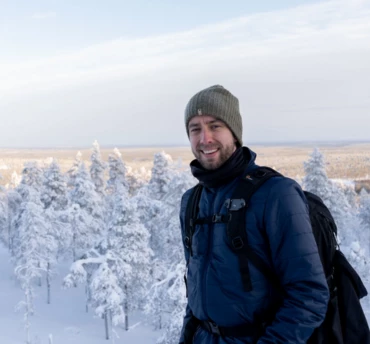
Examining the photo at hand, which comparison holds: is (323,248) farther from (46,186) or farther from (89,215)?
(46,186)

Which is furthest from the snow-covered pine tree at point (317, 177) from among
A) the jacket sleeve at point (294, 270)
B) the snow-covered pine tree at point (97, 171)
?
the jacket sleeve at point (294, 270)

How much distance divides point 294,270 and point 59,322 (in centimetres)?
3739

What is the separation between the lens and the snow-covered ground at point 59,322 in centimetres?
3222

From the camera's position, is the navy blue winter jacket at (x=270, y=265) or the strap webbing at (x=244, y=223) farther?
the strap webbing at (x=244, y=223)

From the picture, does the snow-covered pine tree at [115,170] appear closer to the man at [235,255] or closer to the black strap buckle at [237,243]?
the man at [235,255]

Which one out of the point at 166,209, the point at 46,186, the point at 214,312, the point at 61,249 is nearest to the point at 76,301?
the point at 61,249

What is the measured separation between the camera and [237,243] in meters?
3.21

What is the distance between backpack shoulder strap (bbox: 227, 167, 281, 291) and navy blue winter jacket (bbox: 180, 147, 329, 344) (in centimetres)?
Answer: 4

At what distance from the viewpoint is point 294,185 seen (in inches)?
127

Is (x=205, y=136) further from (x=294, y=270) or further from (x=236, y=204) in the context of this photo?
(x=294, y=270)

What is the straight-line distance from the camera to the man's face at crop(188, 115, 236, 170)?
3682 mm

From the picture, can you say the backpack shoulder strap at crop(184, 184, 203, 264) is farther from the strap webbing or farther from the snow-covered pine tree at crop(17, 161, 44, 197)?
the snow-covered pine tree at crop(17, 161, 44, 197)

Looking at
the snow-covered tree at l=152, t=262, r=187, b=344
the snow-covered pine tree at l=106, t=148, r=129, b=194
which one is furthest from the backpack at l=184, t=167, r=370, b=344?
the snow-covered pine tree at l=106, t=148, r=129, b=194

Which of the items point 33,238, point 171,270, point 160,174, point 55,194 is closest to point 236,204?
point 171,270
